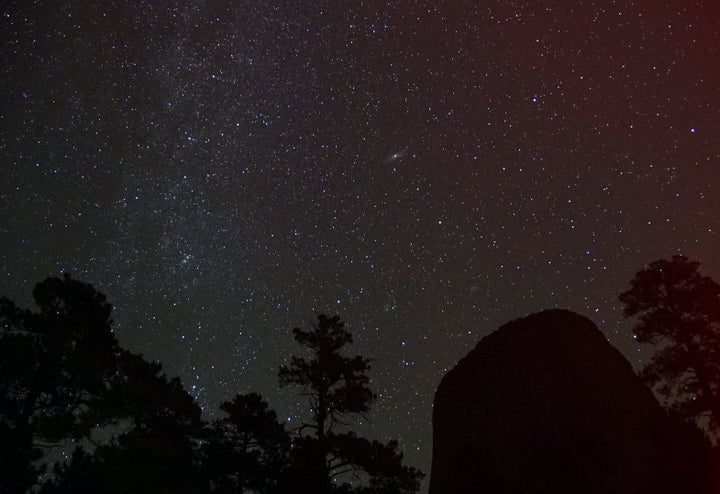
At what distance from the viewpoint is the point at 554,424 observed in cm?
1936

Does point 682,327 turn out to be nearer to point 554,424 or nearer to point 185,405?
point 554,424

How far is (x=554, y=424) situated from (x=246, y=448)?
12137 mm

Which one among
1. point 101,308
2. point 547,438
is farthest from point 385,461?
point 101,308

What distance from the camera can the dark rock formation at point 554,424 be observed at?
56.4 feet

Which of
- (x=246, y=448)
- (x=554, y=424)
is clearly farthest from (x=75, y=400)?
(x=554, y=424)

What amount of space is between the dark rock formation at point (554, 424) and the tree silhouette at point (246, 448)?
6.46 m

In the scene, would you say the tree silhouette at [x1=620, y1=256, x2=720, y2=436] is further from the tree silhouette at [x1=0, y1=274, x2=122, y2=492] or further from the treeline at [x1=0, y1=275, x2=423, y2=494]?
the tree silhouette at [x1=0, y1=274, x2=122, y2=492]

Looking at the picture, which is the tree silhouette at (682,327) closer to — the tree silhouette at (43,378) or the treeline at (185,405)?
the treeline at (185,405)

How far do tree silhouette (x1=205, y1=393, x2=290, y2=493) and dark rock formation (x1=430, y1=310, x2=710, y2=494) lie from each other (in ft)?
21.2

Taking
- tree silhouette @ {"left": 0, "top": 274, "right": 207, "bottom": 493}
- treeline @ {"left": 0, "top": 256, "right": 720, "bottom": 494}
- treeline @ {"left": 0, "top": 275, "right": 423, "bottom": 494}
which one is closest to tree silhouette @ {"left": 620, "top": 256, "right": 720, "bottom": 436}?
treeline @ {"left": 0, "top": 256, "right": 720, "bottom": 494}

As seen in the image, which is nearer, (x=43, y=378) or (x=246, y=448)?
(x=43, y=378)

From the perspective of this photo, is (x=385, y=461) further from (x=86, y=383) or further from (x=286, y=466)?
(x=86, y=383)

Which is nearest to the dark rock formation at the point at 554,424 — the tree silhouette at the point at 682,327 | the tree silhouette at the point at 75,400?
Answer: the tree silhouette at the point at 682,327

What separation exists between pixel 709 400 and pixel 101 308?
21639 mm
